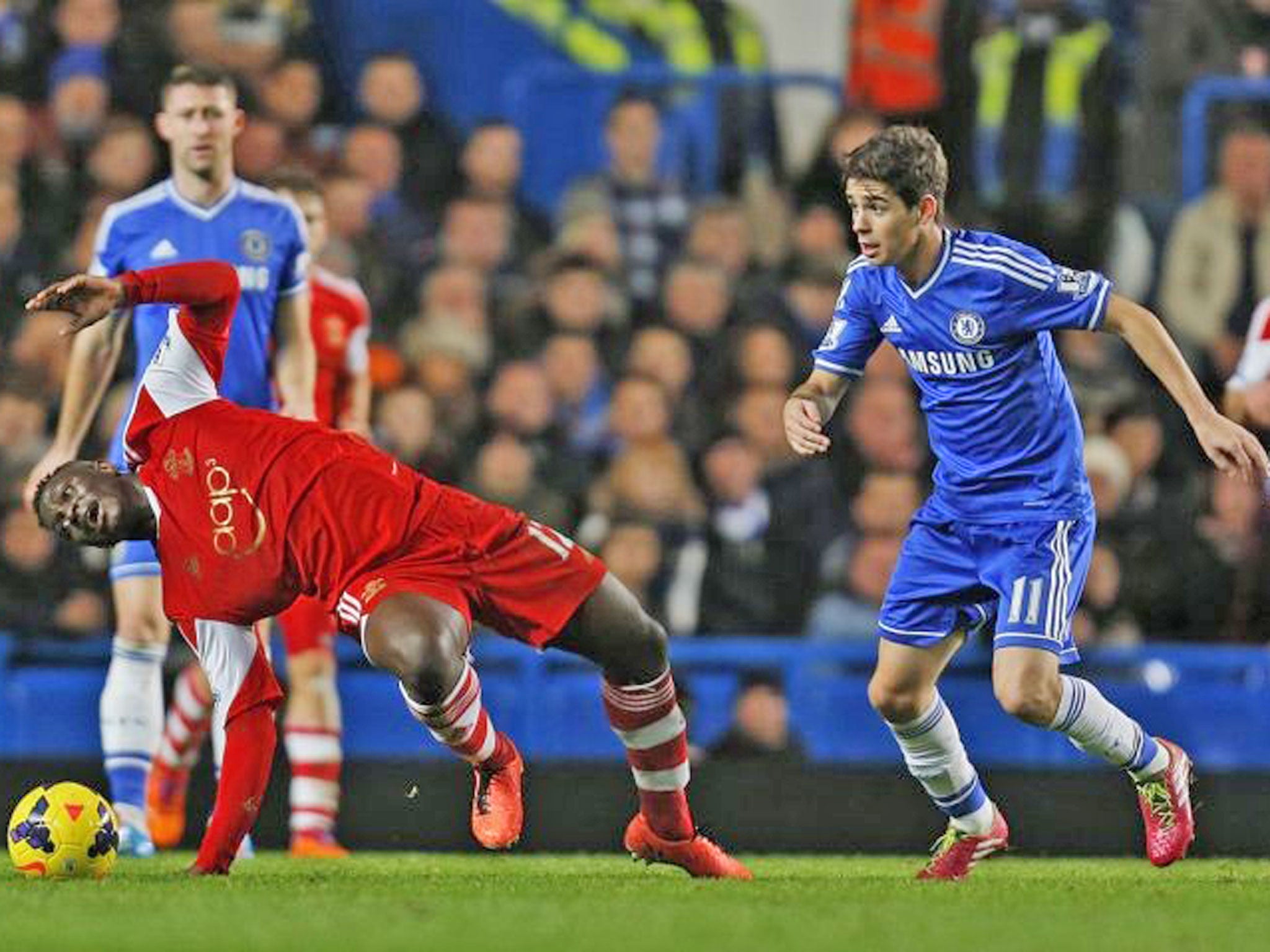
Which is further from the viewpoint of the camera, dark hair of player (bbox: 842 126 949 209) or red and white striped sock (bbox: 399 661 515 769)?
dark hair of player (bbox: 842 126 949 209)

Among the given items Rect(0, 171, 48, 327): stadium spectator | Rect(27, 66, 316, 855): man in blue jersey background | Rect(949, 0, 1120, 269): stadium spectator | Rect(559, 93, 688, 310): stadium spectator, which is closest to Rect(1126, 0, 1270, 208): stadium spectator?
Rect(949, 0, 1120, 269): stadium spectator

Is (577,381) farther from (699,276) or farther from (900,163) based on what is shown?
(900,163)

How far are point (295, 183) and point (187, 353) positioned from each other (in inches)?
91.7

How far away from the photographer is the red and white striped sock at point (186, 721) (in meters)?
8.80

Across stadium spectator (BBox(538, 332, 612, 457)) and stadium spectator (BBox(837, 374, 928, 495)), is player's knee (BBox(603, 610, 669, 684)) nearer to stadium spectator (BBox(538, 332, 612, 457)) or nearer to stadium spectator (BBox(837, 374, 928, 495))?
stadium spectator (BBox(837, 374, 928, 495))

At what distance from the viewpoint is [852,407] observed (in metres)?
11.0

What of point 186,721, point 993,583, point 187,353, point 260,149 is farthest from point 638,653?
point 260,149

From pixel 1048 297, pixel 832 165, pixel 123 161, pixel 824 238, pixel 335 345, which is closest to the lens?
pixel 1048 297

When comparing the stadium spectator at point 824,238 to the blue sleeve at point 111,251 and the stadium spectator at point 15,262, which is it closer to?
the stadium spectator at point 15,262

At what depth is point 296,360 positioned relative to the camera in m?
8.48

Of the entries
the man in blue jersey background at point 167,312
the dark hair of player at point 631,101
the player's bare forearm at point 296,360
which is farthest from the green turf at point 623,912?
the dark hair of player at point 631,101

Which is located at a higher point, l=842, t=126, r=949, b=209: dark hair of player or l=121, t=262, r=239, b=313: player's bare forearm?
l=842, t=126, r=949, b=209: dark hair of player

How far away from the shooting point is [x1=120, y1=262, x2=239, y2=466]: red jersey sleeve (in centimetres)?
686

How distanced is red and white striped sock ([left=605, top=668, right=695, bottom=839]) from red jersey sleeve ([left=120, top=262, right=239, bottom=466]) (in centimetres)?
124
